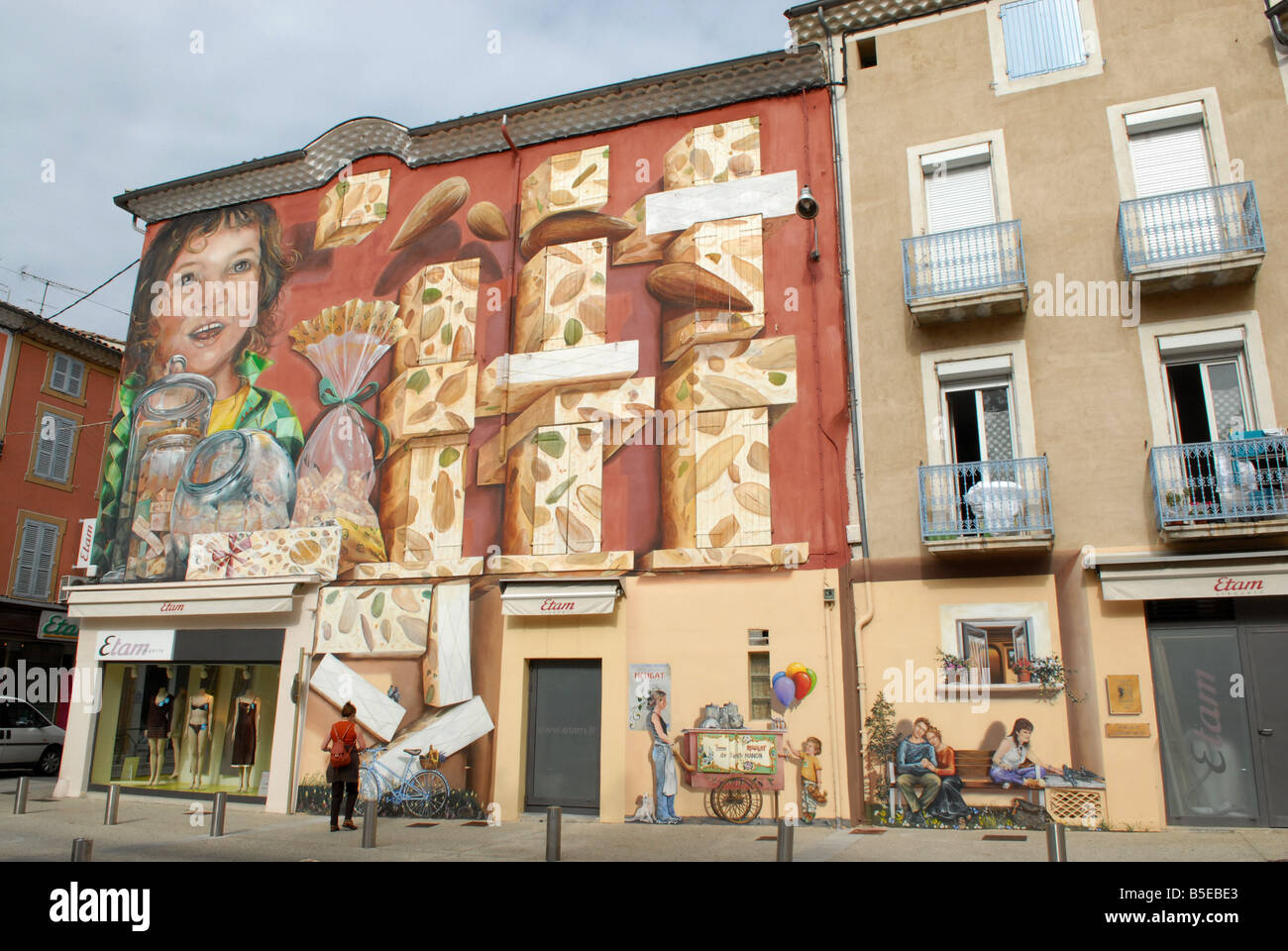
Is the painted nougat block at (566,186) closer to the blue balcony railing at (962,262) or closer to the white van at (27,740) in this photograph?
the blue balcony railing at (962,262)

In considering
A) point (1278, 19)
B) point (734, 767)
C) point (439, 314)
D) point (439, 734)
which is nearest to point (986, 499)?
point (734, 767)

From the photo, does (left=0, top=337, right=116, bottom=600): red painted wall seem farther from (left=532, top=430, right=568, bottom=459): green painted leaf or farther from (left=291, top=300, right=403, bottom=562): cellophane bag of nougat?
(left=532, top=430, right=568, bottom=459): green painted leaf

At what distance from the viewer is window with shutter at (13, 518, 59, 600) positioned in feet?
84.3

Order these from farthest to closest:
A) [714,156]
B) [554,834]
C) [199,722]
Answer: [199,722], [714,156], [554,834]

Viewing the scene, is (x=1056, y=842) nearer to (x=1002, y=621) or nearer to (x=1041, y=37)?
(x=1002, y=621)

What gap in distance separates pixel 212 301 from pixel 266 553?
5.76 meters

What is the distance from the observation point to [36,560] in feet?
85.8

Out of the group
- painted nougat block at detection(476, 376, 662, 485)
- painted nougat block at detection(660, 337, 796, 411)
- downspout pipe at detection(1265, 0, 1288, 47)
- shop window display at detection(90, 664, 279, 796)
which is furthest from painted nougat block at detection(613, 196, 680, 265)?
shop window display at detection(90, 664, 279, 796)

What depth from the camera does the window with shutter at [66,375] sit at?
26.9 meters

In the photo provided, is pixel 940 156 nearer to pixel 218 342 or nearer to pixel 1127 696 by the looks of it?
pixel 1127 696

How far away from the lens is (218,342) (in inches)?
730

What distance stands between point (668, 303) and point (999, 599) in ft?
22.2

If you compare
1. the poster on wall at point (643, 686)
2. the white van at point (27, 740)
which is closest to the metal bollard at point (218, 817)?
the poster on wall at point (643, 686)

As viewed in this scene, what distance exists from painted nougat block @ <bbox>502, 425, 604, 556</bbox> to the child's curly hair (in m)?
6.51
